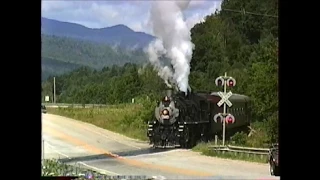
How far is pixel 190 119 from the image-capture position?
79.4 inches

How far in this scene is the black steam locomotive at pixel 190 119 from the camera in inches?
76.4

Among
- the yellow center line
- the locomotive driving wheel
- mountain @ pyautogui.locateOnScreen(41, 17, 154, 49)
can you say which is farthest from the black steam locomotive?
mountain @ pyautogui.locateOnScreen(41, 17, 154, 49)

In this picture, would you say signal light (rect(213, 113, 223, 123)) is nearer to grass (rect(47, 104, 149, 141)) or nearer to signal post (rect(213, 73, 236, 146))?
signal post (rect(213, 73, 236, 146))

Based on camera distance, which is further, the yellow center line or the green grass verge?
the green grass verge

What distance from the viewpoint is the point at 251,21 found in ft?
6.53

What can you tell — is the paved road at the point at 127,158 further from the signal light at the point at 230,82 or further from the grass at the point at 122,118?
the signal light at the point at 230,82

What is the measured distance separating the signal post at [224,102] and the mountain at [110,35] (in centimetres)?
33

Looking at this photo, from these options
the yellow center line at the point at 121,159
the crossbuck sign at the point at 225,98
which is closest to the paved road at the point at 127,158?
the yellow center line at the point at 121,159

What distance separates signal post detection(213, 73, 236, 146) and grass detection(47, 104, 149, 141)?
12.2 inches

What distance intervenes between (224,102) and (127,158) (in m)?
0.46

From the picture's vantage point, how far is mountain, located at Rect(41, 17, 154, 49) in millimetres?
1846
